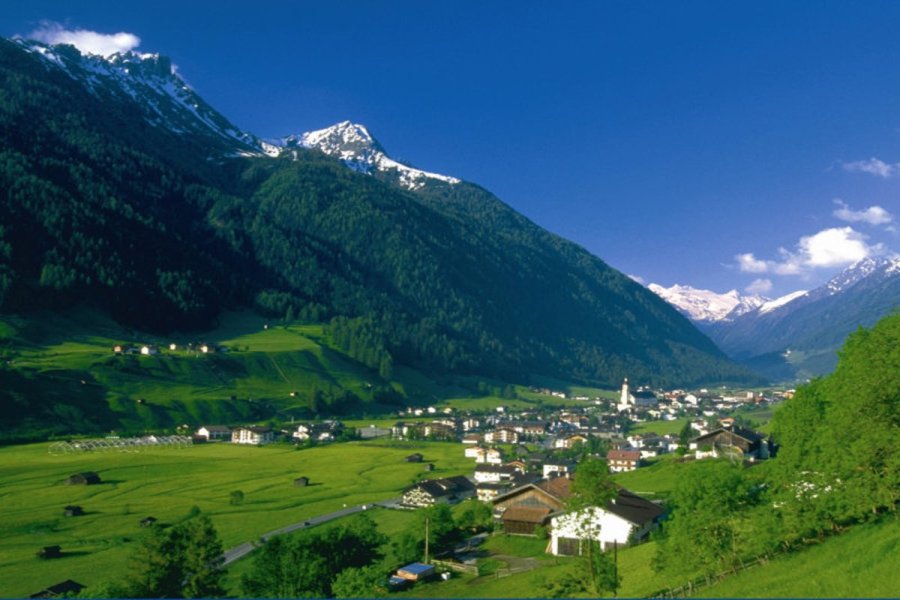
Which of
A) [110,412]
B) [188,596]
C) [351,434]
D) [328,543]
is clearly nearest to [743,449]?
[328,543]

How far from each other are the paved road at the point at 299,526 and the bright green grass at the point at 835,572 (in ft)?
150

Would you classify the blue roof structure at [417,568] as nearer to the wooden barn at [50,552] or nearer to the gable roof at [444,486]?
the wooden barn at [50,552]

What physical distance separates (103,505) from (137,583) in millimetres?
57172

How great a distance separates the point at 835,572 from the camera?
2608 cm

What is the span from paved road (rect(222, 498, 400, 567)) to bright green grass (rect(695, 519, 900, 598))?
45.6 metres

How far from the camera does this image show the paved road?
65.2 meters

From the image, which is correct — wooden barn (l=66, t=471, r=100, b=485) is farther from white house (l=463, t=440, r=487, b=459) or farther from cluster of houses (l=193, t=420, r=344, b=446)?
white house (l=463, t=440, r=487, b=459)

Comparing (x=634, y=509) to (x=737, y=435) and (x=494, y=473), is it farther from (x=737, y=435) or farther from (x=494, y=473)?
(x=494, y=473)

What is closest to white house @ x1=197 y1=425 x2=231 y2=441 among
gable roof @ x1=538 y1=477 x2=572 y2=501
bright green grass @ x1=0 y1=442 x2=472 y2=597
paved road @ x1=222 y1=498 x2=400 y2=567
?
bright green grass @ x1=0 y1=442 x2=472 y2=597

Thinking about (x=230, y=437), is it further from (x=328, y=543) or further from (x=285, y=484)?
(x=328, y=543)

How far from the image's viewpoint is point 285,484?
10775cm

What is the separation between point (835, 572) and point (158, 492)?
91.1m

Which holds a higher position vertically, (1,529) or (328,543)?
(328,543)

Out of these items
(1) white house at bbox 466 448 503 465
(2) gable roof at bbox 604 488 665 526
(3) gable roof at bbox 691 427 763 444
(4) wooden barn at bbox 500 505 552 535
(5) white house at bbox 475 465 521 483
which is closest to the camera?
(2) gable roof at bbox 604 488 665 526
